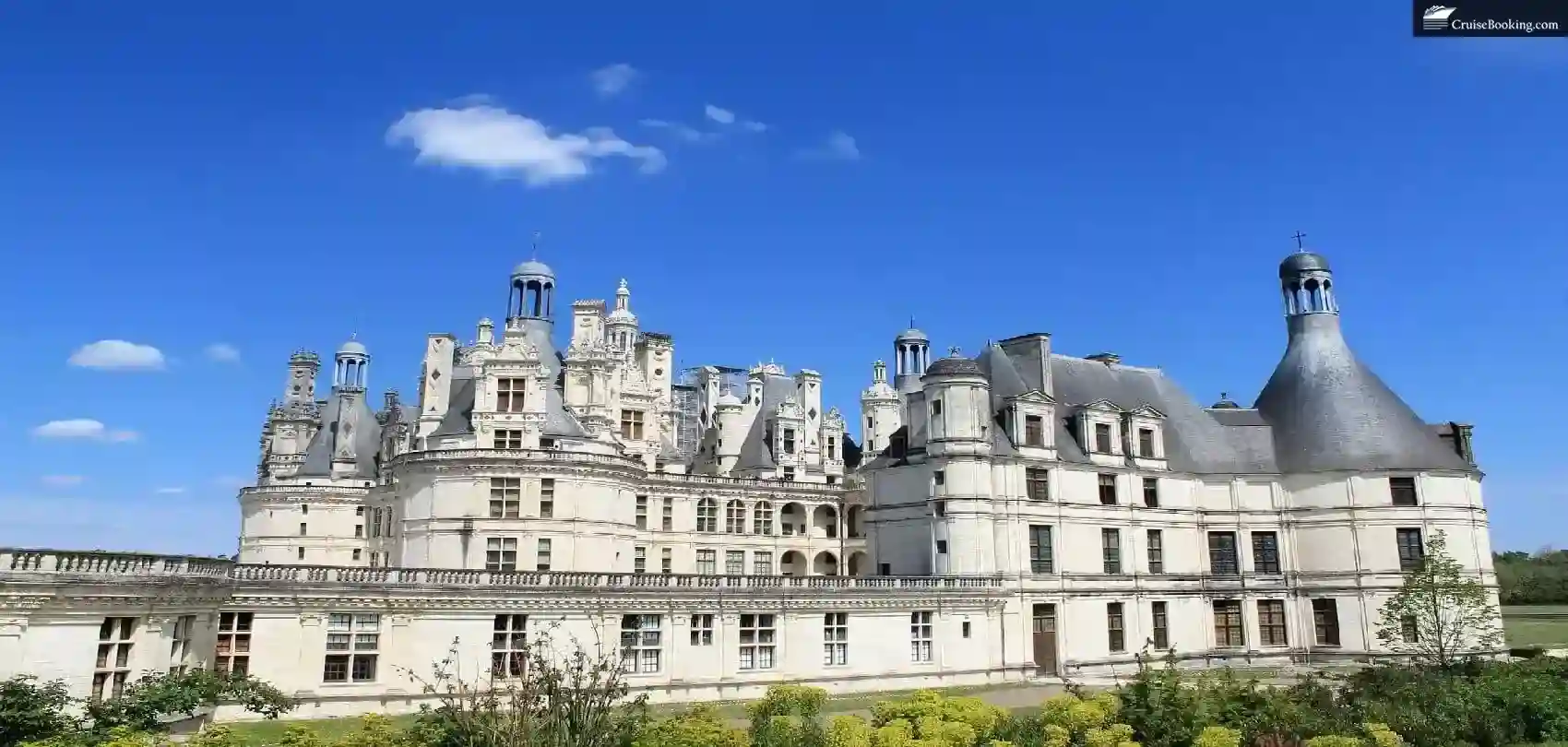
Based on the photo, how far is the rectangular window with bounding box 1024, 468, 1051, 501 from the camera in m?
39.3

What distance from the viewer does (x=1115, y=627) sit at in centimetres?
4022

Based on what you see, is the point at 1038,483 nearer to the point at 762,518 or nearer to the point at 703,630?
the point at 703,630

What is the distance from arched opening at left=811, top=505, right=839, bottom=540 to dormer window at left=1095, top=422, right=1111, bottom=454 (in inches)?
753

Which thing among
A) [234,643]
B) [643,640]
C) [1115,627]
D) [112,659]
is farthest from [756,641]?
[1115,627]

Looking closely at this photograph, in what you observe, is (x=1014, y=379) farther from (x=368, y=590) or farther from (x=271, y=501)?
(x=271, y=501)

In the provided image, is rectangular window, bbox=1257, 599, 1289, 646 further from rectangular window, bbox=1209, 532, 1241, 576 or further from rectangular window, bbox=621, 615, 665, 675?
rectangular window, bbox=621, 615, 665, 675

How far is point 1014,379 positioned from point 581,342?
64.7 feet

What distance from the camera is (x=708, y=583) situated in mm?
30422

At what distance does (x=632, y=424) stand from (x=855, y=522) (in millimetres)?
15642

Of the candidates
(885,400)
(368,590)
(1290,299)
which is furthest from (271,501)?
(1290,299)

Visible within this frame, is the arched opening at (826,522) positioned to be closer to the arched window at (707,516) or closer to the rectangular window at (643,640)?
the arched window at (707,516)

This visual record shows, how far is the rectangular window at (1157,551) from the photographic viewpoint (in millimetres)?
41875

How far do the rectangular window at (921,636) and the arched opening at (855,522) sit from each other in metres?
22.2

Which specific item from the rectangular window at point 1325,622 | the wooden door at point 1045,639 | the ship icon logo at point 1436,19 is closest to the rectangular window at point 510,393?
the wooden door at point 1045,639
